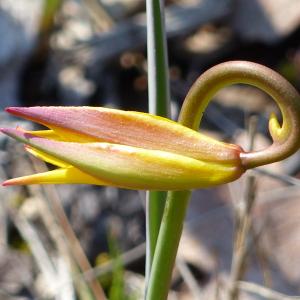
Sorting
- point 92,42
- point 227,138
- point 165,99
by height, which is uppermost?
point 92,42

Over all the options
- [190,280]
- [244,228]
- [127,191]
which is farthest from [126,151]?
[127,191]

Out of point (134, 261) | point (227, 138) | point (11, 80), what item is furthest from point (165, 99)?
point (11, 80)

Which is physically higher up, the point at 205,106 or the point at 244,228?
the point at 244,228

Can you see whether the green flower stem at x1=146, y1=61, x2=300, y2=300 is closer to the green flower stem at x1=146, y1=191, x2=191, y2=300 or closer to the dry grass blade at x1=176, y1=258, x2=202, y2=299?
the green flower stem at x1=146, y1=191, x2=191, y2=300

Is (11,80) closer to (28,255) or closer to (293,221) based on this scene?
(28,255)

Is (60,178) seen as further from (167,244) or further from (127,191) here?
(127,191)
